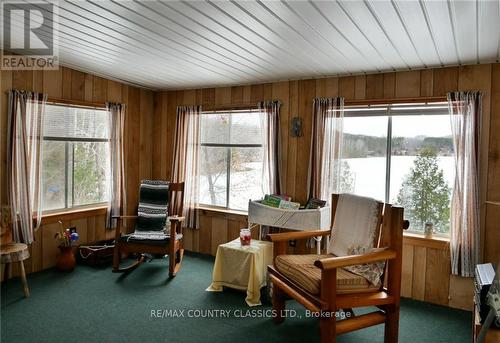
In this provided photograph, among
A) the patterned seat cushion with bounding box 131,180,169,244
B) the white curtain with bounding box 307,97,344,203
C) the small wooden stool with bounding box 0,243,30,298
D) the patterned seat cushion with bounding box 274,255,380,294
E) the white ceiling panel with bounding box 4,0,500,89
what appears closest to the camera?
the white ceiling panel with bounding box 4,0,500,89

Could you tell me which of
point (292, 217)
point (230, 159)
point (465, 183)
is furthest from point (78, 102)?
point (465, 183)

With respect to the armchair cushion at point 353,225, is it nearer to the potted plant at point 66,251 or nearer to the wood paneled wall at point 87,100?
the potted plant at point 66,251

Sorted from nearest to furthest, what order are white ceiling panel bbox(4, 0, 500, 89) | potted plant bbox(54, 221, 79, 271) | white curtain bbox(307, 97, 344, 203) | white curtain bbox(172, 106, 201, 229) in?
white ceiling panel bbox(4, 0, 500, 89)
white curtain bbox(307, 97, 344, 203)
potted plant bbox(54, 221, 79, 271)
white curtain bbox(172, 106, 201, 229)

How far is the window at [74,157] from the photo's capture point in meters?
3.89

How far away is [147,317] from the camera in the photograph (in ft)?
9.57

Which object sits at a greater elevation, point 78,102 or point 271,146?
point 78,102

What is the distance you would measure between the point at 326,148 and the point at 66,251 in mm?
2951

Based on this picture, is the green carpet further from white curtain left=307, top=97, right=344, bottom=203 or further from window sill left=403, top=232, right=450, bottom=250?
white curtain left=307, top=97, right=344, bottom=203

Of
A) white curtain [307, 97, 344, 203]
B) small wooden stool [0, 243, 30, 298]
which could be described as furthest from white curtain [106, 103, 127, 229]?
white curtain [307, 97, 344, 203]

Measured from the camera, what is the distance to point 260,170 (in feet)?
14.5

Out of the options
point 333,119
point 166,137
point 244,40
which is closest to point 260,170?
point 333,119

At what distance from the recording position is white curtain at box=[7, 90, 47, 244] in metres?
3.41

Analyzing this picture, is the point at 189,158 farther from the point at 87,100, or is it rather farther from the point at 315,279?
the point at 315,279

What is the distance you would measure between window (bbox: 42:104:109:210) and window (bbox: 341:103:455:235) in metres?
2.87
